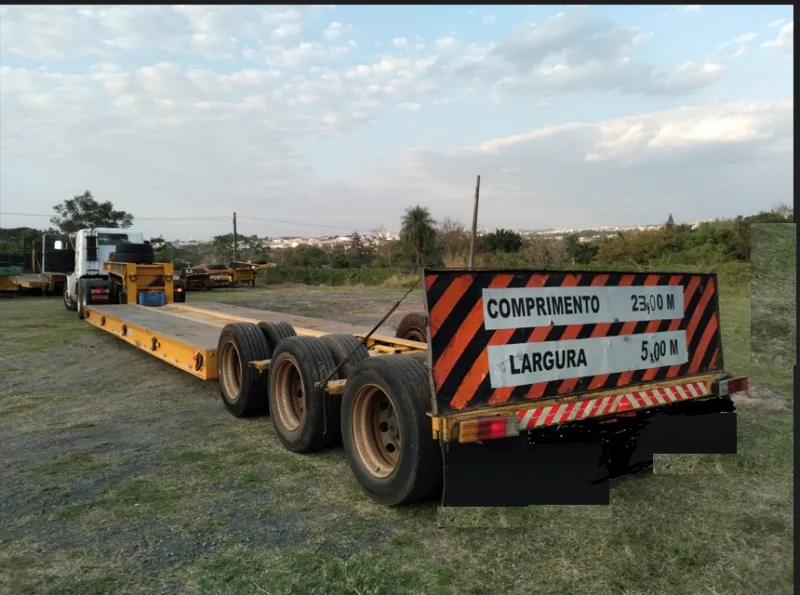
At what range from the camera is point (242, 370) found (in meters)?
5.28

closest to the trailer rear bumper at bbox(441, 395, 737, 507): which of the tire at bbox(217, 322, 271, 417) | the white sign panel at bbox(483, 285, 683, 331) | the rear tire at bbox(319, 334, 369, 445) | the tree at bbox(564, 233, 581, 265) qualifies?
the white sign panel at bbox(483, 285, 683, 331)

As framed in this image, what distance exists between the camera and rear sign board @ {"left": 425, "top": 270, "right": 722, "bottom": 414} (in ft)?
10.3

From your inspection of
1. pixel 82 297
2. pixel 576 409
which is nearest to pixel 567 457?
pixel 576 409

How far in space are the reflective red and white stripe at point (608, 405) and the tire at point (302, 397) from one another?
5.46 ft

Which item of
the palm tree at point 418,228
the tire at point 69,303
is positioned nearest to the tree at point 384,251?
the palm tree at point 418,228

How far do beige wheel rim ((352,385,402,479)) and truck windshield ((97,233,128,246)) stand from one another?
45.7 feet

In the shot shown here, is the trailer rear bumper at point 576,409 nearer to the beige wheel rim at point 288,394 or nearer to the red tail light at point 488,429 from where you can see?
the red tail light at point 488,429

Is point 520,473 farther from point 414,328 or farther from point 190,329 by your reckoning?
point 190,329

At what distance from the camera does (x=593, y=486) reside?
11.4 feet

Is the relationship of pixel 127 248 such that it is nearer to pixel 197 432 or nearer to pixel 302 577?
pixel 197 432

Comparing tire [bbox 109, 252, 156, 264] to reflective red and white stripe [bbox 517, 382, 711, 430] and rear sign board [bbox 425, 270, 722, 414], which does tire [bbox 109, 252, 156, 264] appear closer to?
rear sign board [bbox 425, 270, 722, 414]

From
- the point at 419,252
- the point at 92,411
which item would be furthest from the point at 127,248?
the point at 419,252

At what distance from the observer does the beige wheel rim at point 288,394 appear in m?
4.70

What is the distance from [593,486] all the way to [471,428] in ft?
3.60
